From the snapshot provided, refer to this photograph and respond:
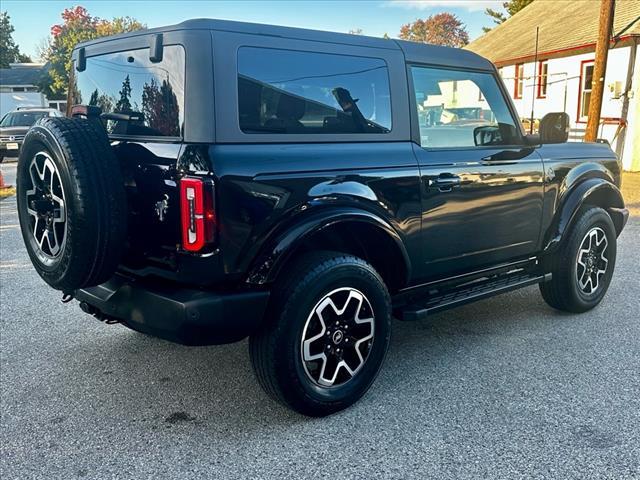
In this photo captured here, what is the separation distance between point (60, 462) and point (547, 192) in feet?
11.7

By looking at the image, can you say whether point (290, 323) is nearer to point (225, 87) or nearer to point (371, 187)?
point (371, 187)

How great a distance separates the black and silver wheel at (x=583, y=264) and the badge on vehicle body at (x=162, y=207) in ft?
10.2

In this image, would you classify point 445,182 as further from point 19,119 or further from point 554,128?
point 19,119

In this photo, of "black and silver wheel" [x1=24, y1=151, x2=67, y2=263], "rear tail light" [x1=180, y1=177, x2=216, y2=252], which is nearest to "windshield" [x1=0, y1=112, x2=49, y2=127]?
"black and silver wheel" [x1=24, y1=151, x2=67, y2=263]

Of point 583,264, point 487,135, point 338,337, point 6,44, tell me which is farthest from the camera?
point 6,44

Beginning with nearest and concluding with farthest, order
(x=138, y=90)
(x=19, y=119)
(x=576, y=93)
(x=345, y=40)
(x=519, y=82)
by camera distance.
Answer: (x=138, y=90) → (x=345, y=40) → (x=576, y=93) → (x=19, y=119) → (x=519, y=82)

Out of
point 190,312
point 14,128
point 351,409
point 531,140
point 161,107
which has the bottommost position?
point 351,409

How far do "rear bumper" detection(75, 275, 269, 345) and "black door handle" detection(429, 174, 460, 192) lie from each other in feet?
4.38

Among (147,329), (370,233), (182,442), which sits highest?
(370,233)

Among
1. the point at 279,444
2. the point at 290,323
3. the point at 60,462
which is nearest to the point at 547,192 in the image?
the point at 290,323

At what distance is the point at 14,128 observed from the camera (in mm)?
17938

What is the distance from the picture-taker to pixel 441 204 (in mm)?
3621

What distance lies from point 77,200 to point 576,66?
1746 centimetres

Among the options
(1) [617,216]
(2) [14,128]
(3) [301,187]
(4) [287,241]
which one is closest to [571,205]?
(1) [617,216]
